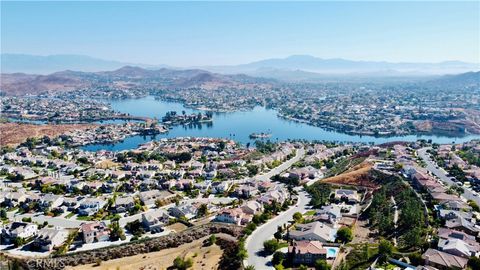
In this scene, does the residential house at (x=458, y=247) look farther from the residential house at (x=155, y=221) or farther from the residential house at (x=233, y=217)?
the residential house at (x=155, y=221)

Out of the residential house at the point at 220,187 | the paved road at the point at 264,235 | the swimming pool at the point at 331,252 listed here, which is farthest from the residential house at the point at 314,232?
the residential house at the point at 220,187

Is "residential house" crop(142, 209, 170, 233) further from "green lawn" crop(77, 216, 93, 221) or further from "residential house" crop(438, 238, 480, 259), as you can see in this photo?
"residential house" crop(438, 238, 480, 259)

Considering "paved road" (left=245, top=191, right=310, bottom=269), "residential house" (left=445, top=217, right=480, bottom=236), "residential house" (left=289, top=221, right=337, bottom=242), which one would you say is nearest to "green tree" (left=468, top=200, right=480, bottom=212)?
"residential house" (left=445, top=217, right=480, bottom=236)

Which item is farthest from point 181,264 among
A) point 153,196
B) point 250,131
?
point 250,131

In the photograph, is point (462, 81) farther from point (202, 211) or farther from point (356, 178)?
point (202, 211)

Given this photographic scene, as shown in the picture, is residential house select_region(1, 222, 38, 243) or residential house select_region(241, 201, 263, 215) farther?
residential house select_region(241, 201, 263, 215)

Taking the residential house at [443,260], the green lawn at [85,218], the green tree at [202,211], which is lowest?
the green lawn at [85,218]
